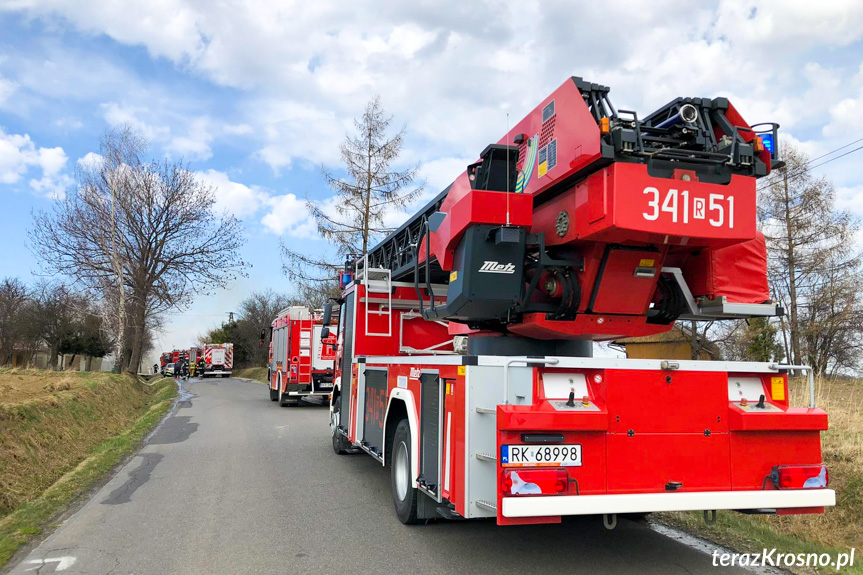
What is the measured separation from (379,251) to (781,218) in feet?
66.7

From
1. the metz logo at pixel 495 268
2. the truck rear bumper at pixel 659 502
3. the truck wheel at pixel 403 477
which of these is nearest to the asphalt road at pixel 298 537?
the truck wheel at pixel 403 477

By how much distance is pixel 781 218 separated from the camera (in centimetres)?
2464

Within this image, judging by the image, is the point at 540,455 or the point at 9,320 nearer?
the point at 540,455

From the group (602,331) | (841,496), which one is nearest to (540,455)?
(602,331)

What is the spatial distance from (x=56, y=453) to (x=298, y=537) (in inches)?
229

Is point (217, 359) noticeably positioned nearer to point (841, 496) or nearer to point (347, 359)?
point (347, 359)

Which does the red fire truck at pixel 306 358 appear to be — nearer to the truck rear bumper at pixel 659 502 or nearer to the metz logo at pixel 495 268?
the metz logo at pixel 495 268

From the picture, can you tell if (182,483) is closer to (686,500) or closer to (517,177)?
(517,177)

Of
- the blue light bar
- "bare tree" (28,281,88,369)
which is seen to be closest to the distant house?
the blue light bar

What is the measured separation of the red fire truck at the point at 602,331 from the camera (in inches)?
165

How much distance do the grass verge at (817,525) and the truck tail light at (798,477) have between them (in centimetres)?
78

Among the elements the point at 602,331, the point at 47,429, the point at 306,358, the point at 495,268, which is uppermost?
the point at 495,268

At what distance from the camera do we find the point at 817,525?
5.88 metres

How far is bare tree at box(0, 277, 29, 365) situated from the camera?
35625mm
